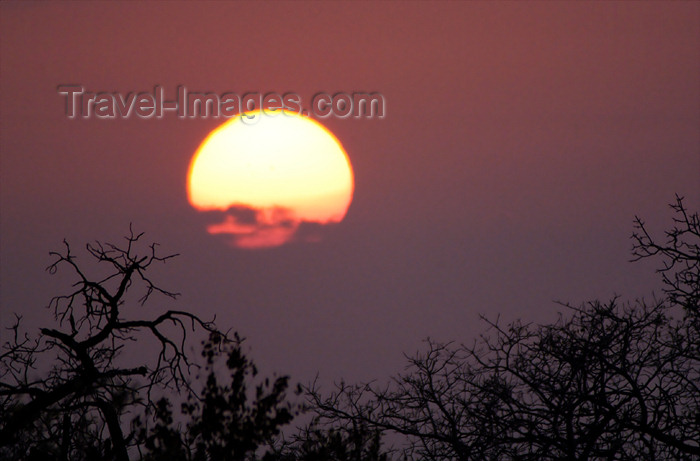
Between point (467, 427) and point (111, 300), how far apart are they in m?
6.43

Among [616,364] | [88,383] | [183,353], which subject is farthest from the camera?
[616,364]

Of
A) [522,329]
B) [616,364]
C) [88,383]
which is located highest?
[522,329]

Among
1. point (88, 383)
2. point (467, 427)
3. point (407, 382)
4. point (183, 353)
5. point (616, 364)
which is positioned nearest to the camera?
point (88, 383)

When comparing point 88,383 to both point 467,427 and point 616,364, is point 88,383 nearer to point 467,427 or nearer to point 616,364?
point 467,427

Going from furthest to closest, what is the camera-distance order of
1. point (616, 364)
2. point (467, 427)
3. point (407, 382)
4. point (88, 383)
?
point (407, 382) < point (467, 427) < point (616, 364) < point (88, 383)

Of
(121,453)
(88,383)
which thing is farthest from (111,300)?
(121,453)

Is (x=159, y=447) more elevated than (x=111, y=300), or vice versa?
(x=111, y=300)

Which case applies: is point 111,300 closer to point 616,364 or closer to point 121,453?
point 121,453

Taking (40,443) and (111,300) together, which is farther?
(111,300)

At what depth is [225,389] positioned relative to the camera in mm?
10234

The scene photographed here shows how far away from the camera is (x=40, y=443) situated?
8.97 metres

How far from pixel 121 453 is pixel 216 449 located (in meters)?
1.39

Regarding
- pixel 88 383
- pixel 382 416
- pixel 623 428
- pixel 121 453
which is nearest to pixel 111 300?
pixel 88 383

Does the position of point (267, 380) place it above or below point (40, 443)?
above
